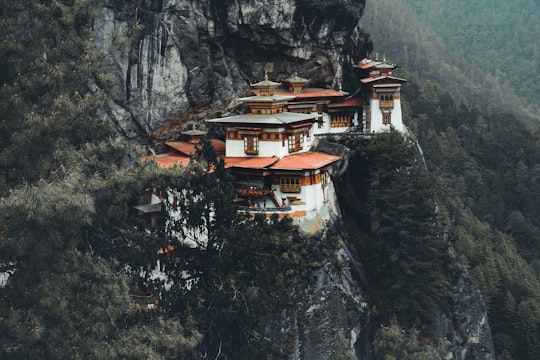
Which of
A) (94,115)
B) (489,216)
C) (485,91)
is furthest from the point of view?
(485,91)

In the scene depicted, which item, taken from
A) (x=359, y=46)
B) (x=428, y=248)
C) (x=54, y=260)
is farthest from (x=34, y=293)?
(x=359, y=46)

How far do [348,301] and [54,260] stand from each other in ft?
43.9

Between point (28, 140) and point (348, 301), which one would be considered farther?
point (348, 301)

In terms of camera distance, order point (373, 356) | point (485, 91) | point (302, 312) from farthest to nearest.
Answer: point (485, 91), point (373, 356), point (302, 312)

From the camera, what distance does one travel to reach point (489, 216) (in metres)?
59.2

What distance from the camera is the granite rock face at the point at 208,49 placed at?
32500 mm

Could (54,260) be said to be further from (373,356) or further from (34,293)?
(373,356)

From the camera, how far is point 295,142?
3266 cm

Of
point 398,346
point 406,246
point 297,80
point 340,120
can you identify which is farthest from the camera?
point 340,120

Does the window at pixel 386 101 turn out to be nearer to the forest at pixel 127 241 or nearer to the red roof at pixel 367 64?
the red roof at pixel 367 64

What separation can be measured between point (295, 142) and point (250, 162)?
A: 3.22 meters

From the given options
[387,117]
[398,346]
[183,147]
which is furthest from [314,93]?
[398,346]

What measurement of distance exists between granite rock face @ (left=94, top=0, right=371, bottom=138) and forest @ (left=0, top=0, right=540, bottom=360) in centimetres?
425

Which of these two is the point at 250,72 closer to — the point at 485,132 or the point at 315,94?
the point at 315,94
